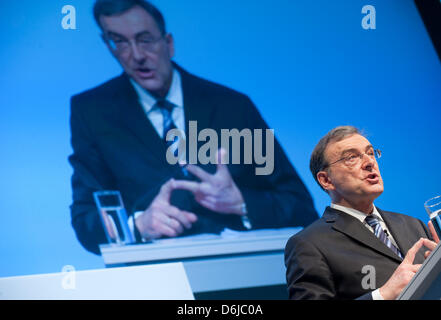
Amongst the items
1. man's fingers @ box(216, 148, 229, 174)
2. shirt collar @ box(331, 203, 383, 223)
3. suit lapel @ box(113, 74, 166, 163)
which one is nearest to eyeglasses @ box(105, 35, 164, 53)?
suit lapel @ box(113, 74, 166, 163)

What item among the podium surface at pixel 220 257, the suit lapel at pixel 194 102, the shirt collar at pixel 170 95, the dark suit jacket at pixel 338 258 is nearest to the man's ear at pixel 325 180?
the dark suit jacket at pixel 338 258

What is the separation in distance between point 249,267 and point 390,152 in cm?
108

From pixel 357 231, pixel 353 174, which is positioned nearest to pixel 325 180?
pixel 353 174

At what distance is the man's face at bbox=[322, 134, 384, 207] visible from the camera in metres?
1.73

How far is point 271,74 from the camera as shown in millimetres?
3051

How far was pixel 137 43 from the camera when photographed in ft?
9.71

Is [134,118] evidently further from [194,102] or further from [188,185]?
[188,185]

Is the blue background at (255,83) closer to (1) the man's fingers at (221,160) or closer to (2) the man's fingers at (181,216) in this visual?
(1) the man's fingers at (221,160)

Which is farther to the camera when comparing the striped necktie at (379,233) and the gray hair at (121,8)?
the gray hair at (121,8)

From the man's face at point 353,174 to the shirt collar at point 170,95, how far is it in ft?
4.49

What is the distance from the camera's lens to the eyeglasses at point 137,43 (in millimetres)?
2949

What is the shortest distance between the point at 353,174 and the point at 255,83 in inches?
54.6
